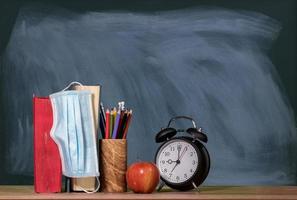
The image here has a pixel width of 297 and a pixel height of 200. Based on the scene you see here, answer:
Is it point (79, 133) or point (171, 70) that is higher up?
point (171, 70)

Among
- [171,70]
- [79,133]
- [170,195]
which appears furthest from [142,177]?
[171,70]

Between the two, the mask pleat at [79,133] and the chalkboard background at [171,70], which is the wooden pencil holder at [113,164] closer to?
the mask pleat at [79,133]

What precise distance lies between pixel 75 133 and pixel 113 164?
13cm

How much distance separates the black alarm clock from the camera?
167 cm

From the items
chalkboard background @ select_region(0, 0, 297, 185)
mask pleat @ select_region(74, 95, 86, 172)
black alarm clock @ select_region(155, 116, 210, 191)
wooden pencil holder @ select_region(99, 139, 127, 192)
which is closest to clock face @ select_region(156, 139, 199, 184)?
black alarm clock @ select_region(155, 116, 210, 191)

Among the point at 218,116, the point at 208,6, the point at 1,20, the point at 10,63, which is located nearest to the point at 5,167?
the point at 10,63

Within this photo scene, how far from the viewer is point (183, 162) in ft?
5.53

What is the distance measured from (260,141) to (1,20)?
3.76 feet

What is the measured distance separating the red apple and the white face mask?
0.30 feet

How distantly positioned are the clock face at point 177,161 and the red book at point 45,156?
28 cm

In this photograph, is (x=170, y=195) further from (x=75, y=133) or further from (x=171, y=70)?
(x=171, y=70)

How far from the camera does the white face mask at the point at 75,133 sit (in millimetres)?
1601

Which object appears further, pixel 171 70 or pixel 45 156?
pixel 171 70

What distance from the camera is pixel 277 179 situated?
2473 mm
